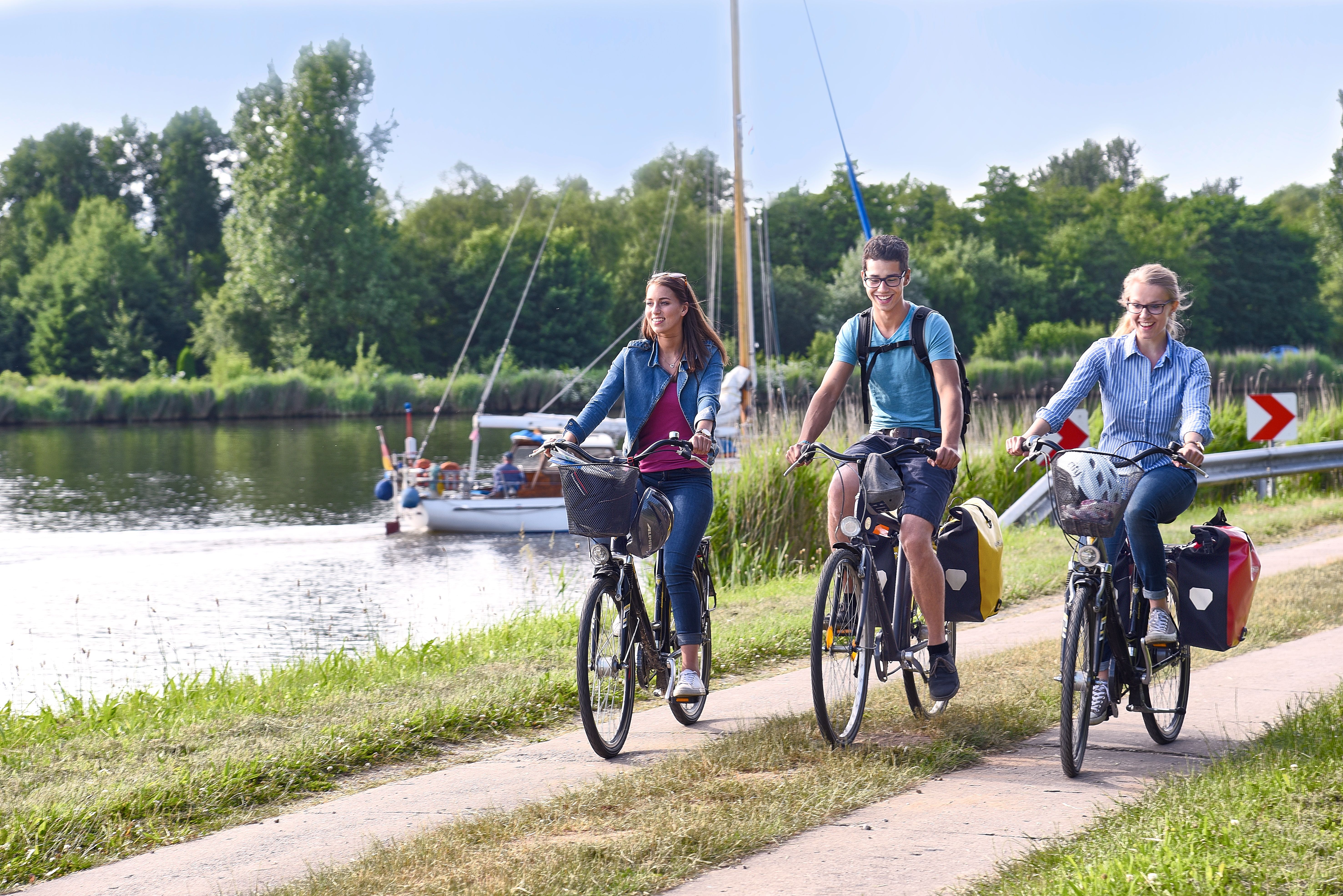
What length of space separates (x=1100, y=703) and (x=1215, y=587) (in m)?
0.60

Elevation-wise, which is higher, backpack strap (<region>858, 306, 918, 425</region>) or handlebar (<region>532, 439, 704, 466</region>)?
backpack strap (<region>858, 306, 918, 425</region>)

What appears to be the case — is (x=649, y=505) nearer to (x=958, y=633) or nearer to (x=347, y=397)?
(x=958, y=633)

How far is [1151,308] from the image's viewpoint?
468 cm

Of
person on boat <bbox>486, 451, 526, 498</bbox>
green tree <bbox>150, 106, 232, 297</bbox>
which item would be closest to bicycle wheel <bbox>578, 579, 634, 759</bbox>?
person on boat <bbox>486, 451, 526, 498</bbox>

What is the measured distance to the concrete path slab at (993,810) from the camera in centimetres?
343

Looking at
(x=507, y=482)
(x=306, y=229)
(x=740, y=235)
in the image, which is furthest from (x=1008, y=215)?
(x=507, y=482)

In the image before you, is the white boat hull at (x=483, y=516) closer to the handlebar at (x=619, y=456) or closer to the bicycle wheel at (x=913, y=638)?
the bicycle wheel at (x=913, y=638)

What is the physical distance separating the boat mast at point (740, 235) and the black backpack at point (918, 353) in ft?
54.0

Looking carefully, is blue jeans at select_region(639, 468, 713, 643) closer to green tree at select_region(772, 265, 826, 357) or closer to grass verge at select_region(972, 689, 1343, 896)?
grass verge at select_region(972, 689, 1343, 896)

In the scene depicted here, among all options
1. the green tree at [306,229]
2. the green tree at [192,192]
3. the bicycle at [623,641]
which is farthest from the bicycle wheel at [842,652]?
the green tree at [192,192]

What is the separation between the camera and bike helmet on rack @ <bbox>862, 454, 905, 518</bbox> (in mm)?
4645

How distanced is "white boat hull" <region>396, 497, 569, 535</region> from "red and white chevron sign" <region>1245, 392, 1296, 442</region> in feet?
41.3

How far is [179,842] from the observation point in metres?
4.10

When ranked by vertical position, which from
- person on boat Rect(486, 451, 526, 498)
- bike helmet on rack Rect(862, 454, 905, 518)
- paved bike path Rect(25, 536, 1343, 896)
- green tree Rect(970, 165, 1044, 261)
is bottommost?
person on boat Rect(486, 451, 526, 498)
